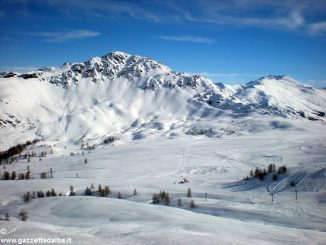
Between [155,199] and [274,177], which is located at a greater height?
[274,177]

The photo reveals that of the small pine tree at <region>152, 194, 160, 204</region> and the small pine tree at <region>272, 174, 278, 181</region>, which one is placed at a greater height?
the small pine tree at <region>272, 174, 278, 181</region>

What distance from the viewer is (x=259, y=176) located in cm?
6469

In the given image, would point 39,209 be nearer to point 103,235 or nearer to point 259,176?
point 103,235

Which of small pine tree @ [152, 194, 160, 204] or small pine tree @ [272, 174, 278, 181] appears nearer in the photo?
small pine tree @ [152, 194, 160, 204]

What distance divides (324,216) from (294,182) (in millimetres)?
16420

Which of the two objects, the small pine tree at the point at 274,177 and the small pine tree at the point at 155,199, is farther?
the small pine tree at the point at 274,177

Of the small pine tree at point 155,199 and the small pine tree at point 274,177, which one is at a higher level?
the small pine tree at point 274,177

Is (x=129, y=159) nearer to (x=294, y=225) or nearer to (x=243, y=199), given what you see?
(x=243, y=199)

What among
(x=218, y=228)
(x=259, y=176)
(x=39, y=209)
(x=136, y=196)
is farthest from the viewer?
(x=259, y=176)

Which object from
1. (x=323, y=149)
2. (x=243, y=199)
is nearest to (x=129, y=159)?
(x=323, y=149)

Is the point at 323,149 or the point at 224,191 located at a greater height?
the point at 323,149

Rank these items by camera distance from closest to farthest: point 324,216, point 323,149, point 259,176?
point 324,216
point 259,176
point 323,149

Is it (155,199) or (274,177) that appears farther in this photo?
(274,177)

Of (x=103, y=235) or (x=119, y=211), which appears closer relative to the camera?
(x=103, y=235)
